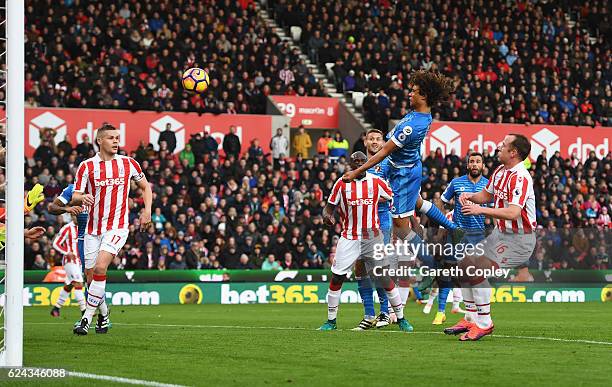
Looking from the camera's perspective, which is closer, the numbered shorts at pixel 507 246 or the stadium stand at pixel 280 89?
the numbered shorts at pixel 507 246

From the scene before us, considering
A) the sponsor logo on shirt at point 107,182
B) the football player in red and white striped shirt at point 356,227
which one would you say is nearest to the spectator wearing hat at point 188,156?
the football player in red and white striped shirt at point 356,227

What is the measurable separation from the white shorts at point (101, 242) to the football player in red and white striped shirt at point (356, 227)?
2803 millimetres

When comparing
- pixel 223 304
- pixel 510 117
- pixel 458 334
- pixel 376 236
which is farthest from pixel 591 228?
pixel 458 334

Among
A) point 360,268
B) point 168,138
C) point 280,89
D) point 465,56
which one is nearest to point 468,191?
point 360,268

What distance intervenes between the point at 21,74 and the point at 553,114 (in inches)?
1175

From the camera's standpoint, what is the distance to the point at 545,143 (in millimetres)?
35406

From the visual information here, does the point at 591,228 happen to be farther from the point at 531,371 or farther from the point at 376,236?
the point at 531,371

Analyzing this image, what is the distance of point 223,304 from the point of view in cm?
2573

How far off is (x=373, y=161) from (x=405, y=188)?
1299mm

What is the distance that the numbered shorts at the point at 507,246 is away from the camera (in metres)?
11.4

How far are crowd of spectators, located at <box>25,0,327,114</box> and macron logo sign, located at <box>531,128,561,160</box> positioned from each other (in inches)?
285

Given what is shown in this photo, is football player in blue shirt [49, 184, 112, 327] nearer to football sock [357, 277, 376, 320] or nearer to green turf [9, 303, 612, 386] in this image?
green turf [9, 303, 612, 386]

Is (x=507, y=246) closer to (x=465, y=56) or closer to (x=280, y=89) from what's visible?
(x=280, y=89)

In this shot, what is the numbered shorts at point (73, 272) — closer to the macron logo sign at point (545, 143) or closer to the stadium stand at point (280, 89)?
the stadium stand at point (280, 89)
